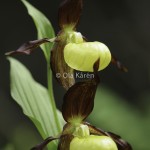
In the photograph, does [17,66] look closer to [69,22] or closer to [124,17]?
[69,22]

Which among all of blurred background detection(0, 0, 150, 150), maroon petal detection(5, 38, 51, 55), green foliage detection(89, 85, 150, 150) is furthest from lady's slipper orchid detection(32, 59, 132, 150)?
blurred background detection(0, 0, 150, 150)

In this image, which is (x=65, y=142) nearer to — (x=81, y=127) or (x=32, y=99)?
(x=81, y=127)

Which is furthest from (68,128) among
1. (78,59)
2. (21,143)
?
(21,143)

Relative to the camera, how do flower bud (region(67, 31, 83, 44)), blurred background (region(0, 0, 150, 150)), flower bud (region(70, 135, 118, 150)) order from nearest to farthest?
flower bud (region(70, 135, 118, 150)) → flower bud (region(67, 31, 83, 44)) → blurred background (region(0, 0, 150, 150))

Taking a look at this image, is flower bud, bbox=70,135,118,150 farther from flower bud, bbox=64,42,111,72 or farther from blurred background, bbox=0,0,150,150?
blurred background, bbox=0,0,150,150

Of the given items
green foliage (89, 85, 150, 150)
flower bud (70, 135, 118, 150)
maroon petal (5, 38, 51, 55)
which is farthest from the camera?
Answer: green foliage (89, 85, 150, 150)

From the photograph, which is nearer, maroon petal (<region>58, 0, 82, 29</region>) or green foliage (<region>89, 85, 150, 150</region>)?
maroon petal (<region>58, 0, 82, 29</region>)

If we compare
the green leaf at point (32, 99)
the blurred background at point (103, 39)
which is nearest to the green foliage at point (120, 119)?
the blurred background at point (103, 39)

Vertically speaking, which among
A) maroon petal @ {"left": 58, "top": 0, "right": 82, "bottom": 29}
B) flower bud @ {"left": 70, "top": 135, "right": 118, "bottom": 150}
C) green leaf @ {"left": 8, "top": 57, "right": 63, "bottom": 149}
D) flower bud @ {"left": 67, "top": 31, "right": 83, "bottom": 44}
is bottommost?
flower bud @ {"left": 70, "top": 135, "right": 118, "bottom": 150}
